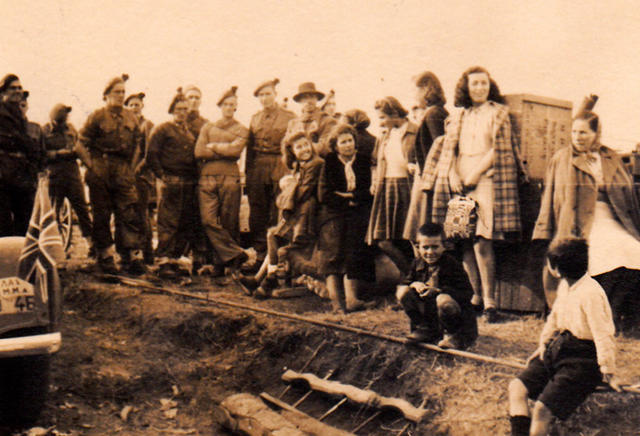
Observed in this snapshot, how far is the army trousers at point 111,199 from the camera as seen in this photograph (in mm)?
6496

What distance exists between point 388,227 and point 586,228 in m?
1.54

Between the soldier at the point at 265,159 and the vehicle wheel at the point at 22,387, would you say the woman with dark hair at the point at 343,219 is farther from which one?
the vehicle wheel at the point at 22,387

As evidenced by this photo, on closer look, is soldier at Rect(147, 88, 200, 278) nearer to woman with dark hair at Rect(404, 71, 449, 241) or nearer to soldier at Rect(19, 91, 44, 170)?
soldier at Rect(19, 91, 44, 170)

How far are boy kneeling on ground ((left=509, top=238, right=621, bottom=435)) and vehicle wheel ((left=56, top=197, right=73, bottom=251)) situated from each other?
5.48 meters

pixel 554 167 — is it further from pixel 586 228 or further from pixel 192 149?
pixel 192 149

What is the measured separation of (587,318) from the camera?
2.98 metres

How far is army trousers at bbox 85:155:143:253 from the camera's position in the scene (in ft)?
21.3

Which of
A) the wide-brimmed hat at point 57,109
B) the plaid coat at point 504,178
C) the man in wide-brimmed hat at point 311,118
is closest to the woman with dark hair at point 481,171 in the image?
the plaid coat at point 504,178

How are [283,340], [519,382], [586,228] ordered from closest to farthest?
[519,382]
[586,228]
[283,340]

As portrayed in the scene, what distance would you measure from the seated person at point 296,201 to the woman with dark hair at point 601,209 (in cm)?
202

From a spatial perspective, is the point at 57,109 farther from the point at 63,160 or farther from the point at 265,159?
the point at 265,159

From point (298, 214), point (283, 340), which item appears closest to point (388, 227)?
point (298, 214)

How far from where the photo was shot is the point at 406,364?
13.4ft

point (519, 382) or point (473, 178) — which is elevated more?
point (473, 178)
